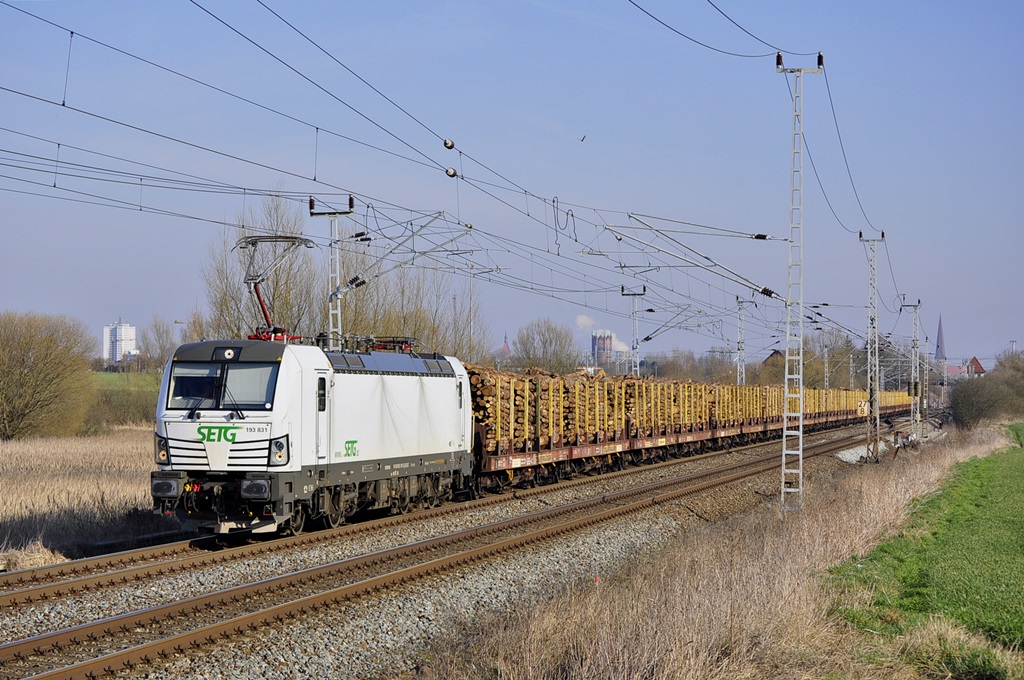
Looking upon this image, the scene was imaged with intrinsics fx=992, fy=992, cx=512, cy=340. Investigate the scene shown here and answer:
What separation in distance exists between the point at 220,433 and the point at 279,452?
0.88 meters

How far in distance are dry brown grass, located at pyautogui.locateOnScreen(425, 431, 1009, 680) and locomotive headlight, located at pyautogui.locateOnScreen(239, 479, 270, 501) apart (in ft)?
15.7

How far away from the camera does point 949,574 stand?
1365 centimetres

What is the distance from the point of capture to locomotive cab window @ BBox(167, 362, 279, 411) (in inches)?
566

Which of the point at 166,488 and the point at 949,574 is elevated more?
the point at 166,488

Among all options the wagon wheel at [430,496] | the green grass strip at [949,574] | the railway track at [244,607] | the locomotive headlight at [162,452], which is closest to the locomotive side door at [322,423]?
the railway track at [244,607]

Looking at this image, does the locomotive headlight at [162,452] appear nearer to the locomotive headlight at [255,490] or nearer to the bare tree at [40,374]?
the locomotive headlight at [255,490]

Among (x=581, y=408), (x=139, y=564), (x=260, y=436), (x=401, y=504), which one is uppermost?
(x=581, y=408)

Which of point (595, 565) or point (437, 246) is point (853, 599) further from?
point (437, 246)

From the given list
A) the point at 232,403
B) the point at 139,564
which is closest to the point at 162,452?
the point at 232,403

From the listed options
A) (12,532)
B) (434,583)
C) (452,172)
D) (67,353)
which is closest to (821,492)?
(452,172)

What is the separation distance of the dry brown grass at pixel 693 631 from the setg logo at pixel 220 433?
18.3 ft

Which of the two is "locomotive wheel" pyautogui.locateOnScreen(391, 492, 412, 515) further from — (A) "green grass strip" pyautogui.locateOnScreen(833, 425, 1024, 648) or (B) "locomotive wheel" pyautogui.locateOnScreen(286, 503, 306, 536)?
(A) "green grass strip" pyautogui.locateOnScreen(833, 425, 1024, 648)

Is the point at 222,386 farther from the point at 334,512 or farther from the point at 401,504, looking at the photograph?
the point at 401,504

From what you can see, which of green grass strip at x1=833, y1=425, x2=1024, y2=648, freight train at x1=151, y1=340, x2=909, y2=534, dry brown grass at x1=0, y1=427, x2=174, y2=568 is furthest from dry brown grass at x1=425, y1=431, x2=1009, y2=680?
dry brown grass at x1=0, y1=427, x2=174, y2=568
